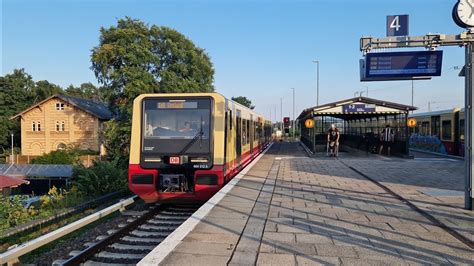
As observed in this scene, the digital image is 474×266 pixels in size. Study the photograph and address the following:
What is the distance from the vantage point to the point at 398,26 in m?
9.48

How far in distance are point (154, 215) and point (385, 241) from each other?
5.61 m

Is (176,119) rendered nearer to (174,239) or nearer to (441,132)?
(174,239)

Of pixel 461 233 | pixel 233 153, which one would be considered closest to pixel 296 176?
pixel 233 153

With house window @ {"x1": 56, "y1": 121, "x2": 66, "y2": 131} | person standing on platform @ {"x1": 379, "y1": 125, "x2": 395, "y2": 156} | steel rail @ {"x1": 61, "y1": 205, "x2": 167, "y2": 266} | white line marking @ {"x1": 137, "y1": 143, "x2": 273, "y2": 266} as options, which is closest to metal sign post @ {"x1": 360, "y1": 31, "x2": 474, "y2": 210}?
white line marking @ {"x1": 137, "y1": 143, "x2": 273, "y2": 266}

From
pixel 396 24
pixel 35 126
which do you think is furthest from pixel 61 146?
pixel 396 24

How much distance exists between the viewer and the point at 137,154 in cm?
959

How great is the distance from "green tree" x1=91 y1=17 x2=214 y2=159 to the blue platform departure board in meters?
22.5

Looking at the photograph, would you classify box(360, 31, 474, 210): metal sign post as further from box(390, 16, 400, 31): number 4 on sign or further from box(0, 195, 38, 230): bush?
box(0, 195, 38, 230): bush

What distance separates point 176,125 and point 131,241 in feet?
10.7

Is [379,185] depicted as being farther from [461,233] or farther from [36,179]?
[36,179]

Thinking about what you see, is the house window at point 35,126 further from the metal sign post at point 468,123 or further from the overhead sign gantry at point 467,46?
the metal sign post at point 468,123

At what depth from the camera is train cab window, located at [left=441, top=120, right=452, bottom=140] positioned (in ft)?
74.1

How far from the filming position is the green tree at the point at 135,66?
31.2 m

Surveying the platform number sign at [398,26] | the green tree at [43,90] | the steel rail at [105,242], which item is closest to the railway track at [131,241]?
the steel rail at [105,242]
